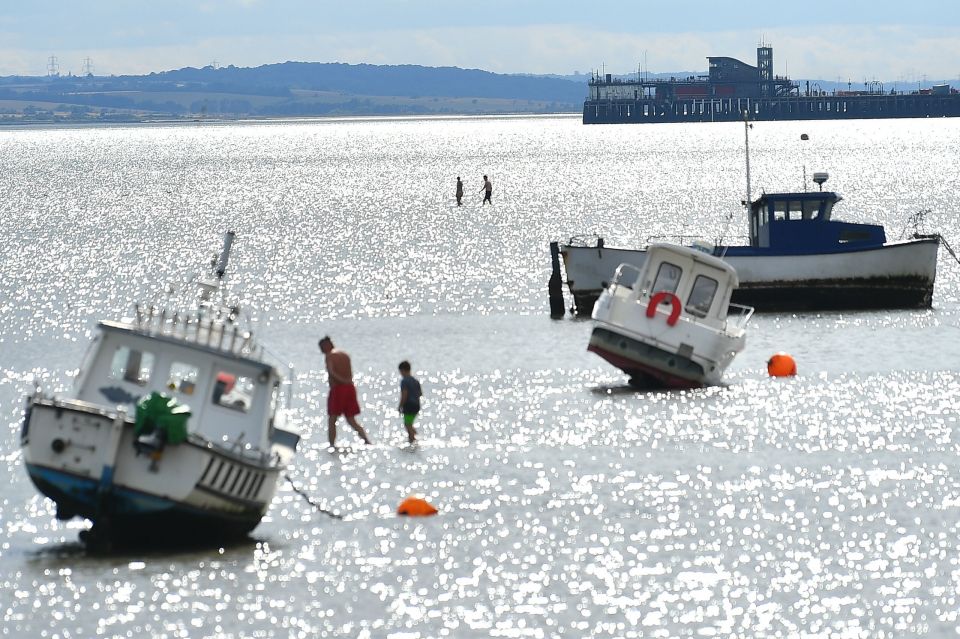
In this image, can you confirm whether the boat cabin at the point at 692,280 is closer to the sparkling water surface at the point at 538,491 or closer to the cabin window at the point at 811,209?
the sparkling water surface at the point at 538,491

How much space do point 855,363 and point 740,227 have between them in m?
52.5

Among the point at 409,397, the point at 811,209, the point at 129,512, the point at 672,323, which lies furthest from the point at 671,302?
the point at 129,512

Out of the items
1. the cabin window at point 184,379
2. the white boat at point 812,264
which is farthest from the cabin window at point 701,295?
the cabin window at point 184,379

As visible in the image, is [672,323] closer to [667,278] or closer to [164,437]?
[667,278]

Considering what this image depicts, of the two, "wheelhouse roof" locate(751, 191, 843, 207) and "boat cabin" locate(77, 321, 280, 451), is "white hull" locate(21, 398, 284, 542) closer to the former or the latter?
"boat cabin" locate(77, 321, 280, 451)

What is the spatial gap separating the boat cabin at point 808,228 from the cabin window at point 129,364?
97.0 feet

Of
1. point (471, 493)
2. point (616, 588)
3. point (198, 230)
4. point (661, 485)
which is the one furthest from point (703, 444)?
point (198, 230)

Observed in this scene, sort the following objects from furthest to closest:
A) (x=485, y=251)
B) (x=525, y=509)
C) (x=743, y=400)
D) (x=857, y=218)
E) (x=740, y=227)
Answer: (x=857, y=218)
(x=740, y=227)
(x=485, y=251)
(x=743, y=400)
(x=525, y=509)

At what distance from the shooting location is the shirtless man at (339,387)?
31469 mm

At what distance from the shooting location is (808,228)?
173 ft

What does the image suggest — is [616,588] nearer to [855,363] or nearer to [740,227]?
[855,363]

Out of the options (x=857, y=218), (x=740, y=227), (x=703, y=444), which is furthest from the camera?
(x=857, y=218)

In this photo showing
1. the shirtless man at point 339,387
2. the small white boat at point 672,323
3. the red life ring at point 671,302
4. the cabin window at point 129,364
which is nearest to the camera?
the cabin window at point 129,364

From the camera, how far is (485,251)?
80062mm
